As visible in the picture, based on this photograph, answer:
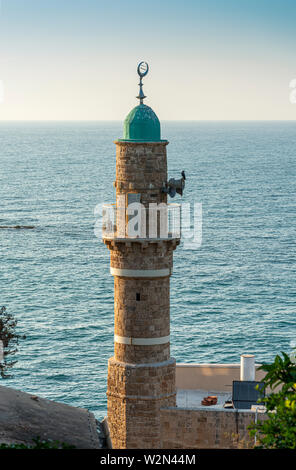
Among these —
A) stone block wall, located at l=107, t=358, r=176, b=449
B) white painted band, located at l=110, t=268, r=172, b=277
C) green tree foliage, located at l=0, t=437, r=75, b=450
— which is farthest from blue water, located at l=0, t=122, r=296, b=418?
green tree foliage, located at l=0, t=437, r=75, b=450

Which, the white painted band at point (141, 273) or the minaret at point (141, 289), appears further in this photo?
the white painted band at point (141, 273)

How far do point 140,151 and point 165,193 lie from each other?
2063 millimetres

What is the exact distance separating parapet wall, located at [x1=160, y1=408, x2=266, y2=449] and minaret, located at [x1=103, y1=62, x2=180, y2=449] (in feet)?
1.82

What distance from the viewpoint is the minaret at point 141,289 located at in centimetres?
3844

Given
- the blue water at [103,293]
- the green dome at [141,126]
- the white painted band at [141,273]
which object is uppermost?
the green dome at [141,126]

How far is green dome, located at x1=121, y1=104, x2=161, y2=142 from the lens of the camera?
38406mm

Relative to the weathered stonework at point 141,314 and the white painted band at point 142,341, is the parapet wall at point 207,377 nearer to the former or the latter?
the weathered stonework at point 141,314

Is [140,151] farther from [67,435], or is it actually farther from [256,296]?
[256,296]

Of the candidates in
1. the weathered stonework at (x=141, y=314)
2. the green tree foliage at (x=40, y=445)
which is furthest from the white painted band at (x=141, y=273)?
the green tree foliage at (x=40, y=445)

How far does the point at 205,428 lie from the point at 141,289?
6.20 m

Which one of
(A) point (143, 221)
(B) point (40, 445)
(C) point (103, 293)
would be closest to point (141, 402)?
(A) point (143, 221)

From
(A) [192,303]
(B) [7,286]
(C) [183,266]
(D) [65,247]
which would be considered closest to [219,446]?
(A) [192,303]

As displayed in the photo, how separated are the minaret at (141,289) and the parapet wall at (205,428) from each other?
0.55 m

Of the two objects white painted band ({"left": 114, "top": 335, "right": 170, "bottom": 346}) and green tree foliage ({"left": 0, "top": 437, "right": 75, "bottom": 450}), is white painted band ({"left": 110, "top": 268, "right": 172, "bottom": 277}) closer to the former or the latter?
white painted band ({"left": 114, "top": 335, "right": 170, "bottom": 346})
